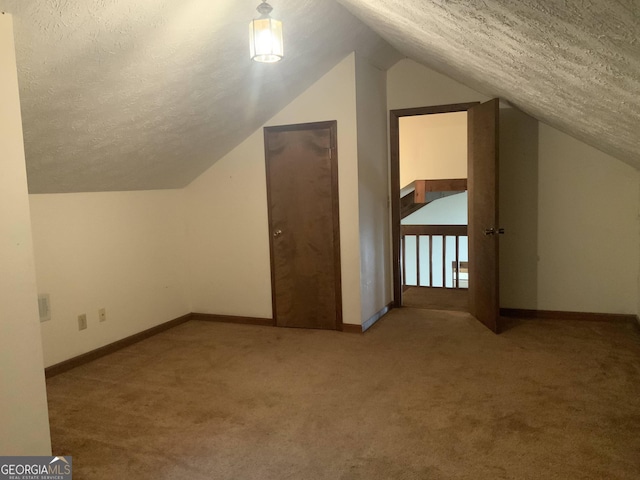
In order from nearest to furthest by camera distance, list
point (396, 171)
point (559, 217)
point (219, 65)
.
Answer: point (219, 65) < point (559, 217) < point (396, 171)

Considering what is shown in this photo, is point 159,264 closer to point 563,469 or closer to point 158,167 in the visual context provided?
point 158,167

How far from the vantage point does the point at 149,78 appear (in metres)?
2.71

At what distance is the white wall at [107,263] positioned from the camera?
3315mm

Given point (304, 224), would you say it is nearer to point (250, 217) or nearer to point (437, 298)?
point (250, 217)

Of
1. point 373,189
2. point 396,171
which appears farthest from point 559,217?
point 373,189

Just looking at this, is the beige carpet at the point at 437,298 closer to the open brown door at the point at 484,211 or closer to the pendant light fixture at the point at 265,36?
the open brown door at the point at 484,211

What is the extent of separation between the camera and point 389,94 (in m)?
4.64

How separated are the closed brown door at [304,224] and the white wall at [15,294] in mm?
2476

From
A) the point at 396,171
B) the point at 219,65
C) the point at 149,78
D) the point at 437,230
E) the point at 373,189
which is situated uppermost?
the point at 219,65

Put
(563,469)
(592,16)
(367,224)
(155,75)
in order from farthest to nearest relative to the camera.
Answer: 1. (367,224)
2. (155,75)
3. (563,469)
4. (592,16)

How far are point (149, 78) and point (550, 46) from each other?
2.03 meters

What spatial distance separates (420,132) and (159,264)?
338cm

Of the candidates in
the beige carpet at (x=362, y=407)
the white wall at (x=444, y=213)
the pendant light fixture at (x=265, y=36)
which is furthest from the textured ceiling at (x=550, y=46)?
the white wall at (x=444, y=213)

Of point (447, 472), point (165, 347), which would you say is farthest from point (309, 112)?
point (447, 472)
